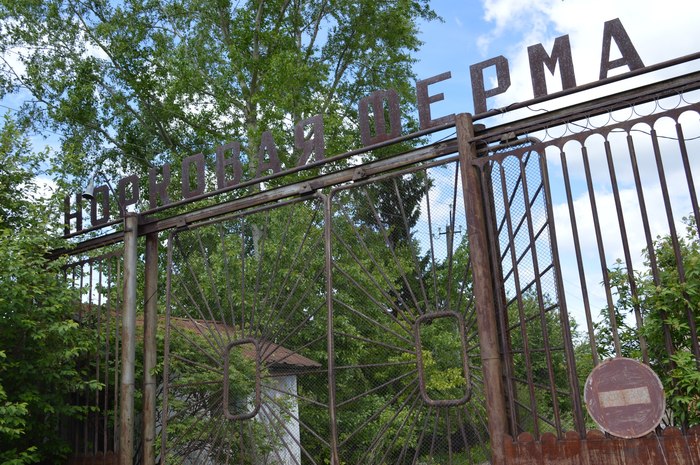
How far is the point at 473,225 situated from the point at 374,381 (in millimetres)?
7770

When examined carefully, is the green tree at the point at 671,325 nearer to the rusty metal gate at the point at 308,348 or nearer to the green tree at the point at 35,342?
the rusty metal gate at the point at 308,348

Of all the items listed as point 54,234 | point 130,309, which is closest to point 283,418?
point 130,309

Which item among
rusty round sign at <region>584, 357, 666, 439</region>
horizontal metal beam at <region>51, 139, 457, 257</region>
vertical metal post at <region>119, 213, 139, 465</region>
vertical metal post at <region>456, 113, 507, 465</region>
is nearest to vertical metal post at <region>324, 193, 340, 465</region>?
horizontal metal beam at <region>51, 139, 457, 257</region>

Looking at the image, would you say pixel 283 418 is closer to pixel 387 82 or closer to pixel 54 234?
pixel 54 234

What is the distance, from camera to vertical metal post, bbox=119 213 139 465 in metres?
8.70

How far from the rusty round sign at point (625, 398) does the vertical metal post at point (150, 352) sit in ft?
18.4

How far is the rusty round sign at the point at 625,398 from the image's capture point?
17.3 ft

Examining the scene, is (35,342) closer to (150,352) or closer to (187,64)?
(150,352)

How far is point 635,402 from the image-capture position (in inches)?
211

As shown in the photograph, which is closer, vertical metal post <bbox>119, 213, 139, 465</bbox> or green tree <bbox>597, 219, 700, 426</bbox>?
green tree <bbox>597, 219, 700, 426</bbox>

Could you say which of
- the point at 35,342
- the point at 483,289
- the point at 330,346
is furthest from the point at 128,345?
the point at 483,289

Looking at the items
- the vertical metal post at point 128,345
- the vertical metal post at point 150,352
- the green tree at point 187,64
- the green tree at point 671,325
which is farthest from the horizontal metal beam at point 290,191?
the green tree at point 187,64

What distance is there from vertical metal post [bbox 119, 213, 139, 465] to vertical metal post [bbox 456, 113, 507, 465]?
483 cm

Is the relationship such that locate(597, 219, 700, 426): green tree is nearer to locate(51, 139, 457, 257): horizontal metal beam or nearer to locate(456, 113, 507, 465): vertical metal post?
locate(456, 113, 507, 465): vertical metal post
